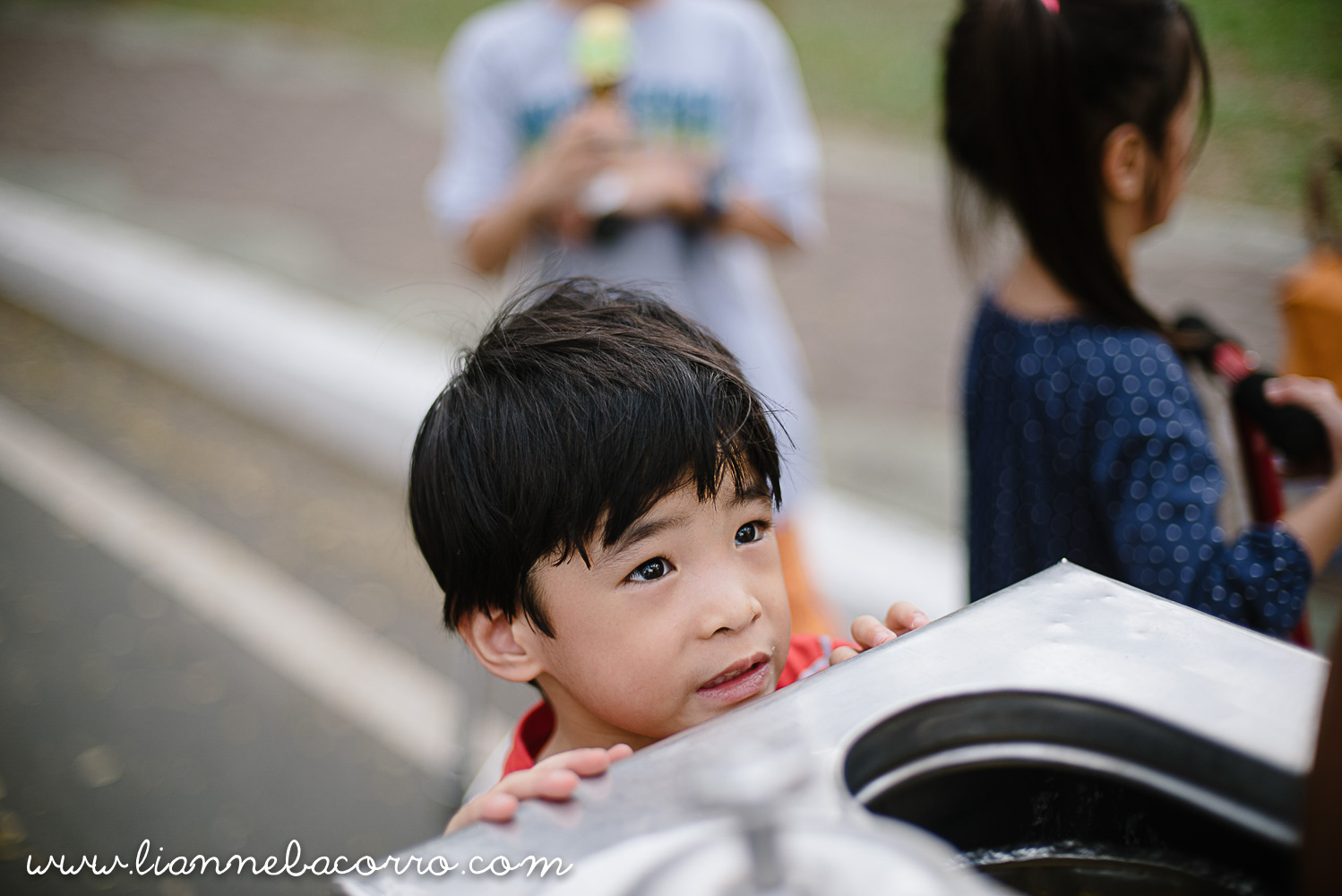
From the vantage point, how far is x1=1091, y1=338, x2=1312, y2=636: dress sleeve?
1.15 metres

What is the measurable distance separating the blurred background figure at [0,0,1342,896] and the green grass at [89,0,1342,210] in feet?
0.03

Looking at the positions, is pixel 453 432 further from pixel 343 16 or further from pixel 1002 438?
pixel 343 16

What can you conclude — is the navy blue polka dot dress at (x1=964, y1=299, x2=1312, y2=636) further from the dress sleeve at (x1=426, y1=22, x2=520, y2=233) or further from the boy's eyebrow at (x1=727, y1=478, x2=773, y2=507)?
the dress sleeve at (x1=426, y1=22, x2=520, y2=233)

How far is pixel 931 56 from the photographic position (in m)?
4.33

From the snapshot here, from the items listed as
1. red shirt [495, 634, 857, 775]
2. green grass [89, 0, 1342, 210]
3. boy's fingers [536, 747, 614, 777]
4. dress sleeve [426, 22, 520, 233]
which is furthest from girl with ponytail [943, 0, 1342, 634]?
dress sleeve [426, 22, 520, 233]

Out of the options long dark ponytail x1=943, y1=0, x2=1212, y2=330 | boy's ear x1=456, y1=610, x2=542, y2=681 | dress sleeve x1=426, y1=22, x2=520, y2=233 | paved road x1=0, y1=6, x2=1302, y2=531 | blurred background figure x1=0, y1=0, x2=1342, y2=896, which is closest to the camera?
boy's ear x1=456, y1=610, x2=542, y2=681

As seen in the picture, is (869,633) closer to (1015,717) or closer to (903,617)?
(903,617)

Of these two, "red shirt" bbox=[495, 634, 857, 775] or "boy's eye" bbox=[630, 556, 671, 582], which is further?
"red shirt" bbox=[495, 634, 857, 775]

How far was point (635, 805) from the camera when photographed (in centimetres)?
52

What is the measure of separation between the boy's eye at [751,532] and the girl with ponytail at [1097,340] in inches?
18.7

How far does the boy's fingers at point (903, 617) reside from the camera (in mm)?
927

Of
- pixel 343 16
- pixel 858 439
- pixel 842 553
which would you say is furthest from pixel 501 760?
pixel 343 16

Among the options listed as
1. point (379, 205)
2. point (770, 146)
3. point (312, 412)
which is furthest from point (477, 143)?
point (379, 205)

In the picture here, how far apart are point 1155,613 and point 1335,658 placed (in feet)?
0.62
